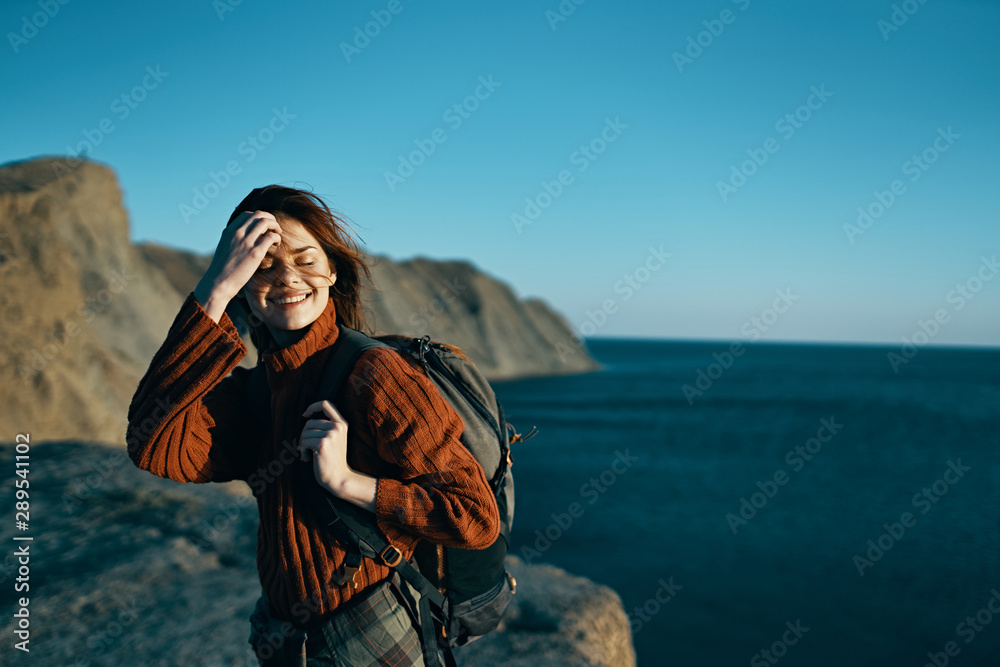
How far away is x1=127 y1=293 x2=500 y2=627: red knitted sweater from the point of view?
1442 mm

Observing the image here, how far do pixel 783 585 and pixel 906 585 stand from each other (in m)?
2.38

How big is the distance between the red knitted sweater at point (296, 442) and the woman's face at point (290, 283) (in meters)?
0.06

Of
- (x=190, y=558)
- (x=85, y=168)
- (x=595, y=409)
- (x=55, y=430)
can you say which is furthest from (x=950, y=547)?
(x=85, y=168)

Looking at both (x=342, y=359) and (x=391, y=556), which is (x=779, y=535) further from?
(x=342, y=359)

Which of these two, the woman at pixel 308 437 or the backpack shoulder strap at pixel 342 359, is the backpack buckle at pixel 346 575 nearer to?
the woman at pixel 308 437

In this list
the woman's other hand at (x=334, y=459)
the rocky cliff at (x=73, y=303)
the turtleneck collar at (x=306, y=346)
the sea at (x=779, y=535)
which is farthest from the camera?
the rocky cliff at (x=73, y=303)

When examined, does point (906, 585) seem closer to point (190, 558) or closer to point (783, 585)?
point (783, 585)

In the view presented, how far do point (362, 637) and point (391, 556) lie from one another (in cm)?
23

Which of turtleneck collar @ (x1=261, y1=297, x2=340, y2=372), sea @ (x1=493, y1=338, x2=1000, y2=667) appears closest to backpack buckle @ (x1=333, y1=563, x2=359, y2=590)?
turtleneck collar @ (x1=261, y1=297, x2=340, y2=372)

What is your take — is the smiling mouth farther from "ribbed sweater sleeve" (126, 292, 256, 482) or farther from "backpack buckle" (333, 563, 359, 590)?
"backpack buckle" (333, 563, 359, 590)

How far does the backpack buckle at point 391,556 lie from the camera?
1518mm

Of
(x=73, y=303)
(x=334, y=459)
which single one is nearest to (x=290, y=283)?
(x=334, y=459)

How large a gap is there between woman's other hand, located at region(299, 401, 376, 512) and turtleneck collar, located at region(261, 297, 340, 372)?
7.9 inches

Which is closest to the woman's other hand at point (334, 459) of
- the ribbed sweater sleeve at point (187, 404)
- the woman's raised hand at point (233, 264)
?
the ribbed sweater sleeve at point (187, 404)
